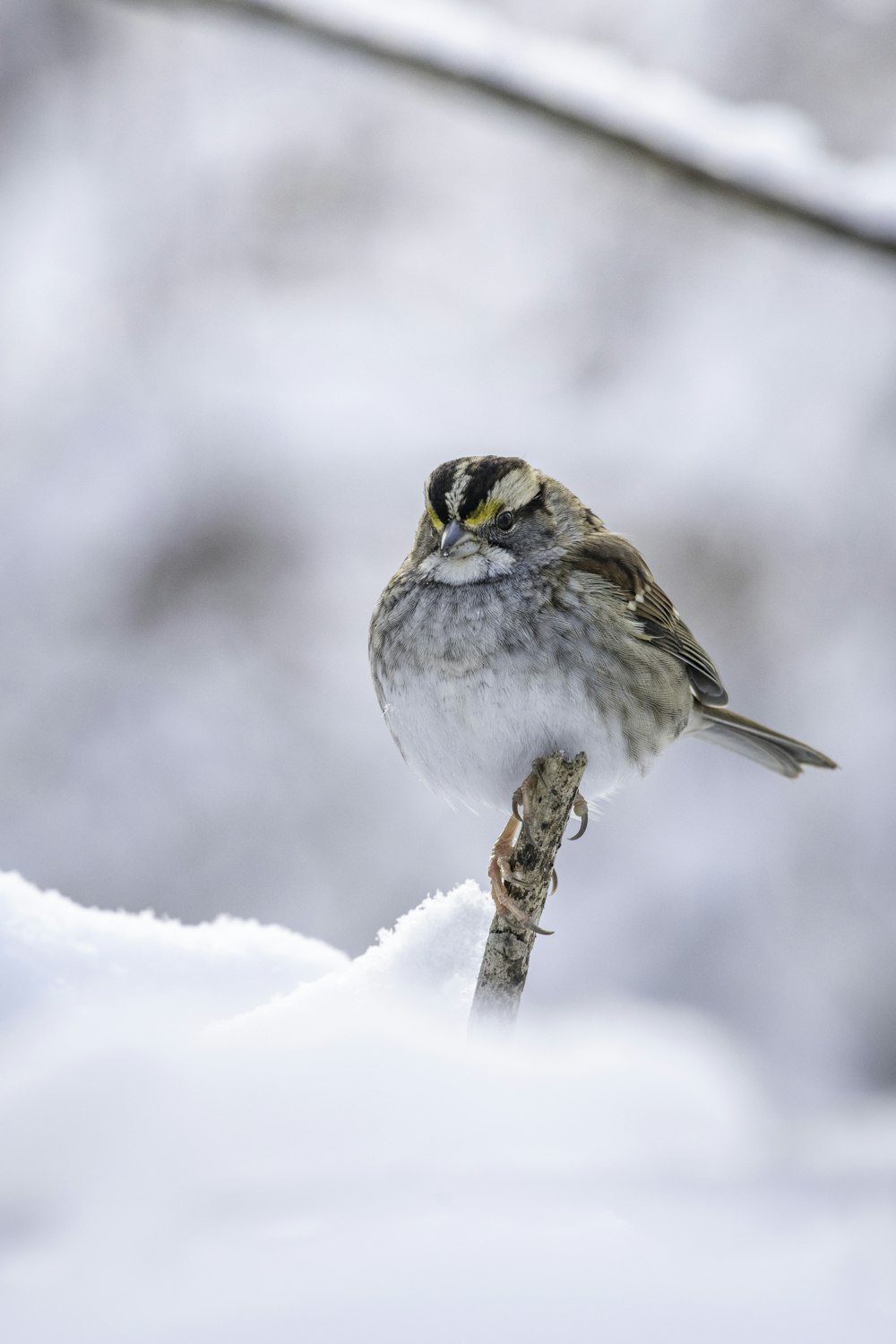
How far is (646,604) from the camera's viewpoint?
2906 millimetres

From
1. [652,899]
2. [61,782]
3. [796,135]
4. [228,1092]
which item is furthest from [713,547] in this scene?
[228,1092]

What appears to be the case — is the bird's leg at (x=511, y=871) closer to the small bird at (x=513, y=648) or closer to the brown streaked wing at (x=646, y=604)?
the small bird at (x=513, y=648)

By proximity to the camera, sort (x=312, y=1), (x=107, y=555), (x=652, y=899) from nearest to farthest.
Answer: (x=312, y=1), (x=107, y=555), (x=652, y=899)

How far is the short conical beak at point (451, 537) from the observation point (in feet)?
8.69

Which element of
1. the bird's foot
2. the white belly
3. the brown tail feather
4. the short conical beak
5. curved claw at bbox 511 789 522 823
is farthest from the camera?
the brown tail feather

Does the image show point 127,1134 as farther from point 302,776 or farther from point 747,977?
point 747,977

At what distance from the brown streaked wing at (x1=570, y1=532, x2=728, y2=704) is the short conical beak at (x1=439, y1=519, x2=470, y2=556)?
0.92 ft

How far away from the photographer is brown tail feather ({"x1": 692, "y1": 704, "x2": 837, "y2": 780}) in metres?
3.39

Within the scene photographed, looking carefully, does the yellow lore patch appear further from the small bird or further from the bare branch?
the bare branch

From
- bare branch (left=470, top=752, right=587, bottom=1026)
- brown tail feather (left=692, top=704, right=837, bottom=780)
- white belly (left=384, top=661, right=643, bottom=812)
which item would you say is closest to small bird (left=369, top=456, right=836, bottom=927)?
white belly (left=384, top=661, right=643, bottom=812)

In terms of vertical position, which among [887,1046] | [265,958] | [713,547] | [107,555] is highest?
[713,547]

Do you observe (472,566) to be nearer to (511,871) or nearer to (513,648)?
(513,648)

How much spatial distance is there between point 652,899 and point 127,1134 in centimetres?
472

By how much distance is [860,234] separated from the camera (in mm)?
1349
